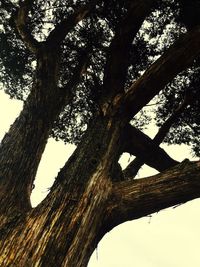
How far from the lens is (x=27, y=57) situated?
954cm

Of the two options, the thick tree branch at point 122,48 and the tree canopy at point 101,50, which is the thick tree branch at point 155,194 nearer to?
the thick tree branch at point 122,48

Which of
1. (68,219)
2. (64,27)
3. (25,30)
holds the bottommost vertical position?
(68,219)

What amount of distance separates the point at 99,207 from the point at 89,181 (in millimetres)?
365

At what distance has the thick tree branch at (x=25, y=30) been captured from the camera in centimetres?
698

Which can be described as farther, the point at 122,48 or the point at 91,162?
the point at 122,48

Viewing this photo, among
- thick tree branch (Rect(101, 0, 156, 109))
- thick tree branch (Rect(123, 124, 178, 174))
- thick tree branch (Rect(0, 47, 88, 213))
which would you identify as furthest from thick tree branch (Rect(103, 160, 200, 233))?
thick tree branch (Rect(101, 0, 156, 109))

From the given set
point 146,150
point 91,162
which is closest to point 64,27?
point 146,150

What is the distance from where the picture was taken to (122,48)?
17.6ft

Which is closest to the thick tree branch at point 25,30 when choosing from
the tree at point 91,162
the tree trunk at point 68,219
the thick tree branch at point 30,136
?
the tree at point 91,162

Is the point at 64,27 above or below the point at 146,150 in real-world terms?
above

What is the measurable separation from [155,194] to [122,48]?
227 centimetres

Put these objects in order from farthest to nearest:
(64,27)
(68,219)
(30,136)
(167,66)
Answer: (64,27)
(30,136)
(167,66)
(68,219)

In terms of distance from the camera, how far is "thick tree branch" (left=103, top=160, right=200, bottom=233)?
15.1ft

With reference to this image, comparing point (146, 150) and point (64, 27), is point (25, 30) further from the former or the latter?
point (146, 150)
